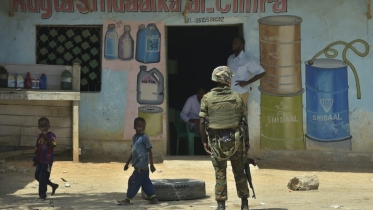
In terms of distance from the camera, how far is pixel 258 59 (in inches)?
496

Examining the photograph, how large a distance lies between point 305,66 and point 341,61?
0.59m

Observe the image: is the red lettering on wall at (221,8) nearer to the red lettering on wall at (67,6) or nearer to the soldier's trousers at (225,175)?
the red lettering on wall at (67,6)

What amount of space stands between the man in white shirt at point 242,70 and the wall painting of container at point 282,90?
30cm

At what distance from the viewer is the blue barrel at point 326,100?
12.7m

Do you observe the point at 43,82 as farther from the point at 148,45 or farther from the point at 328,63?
the point at 328,63

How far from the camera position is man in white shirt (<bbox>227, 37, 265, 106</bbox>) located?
40.3ft

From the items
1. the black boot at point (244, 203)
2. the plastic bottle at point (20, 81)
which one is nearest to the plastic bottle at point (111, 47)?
the plastic bottle at point (20, 81)

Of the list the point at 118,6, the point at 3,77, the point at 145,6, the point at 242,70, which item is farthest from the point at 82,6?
the point at 242,70

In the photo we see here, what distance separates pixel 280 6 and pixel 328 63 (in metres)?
1.20

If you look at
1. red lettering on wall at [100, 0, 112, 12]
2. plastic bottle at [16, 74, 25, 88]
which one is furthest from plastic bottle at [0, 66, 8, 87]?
red lettering on wall at [100, 0, 112, 12]

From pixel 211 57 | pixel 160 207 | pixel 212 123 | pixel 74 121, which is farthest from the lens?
pixel 211 57

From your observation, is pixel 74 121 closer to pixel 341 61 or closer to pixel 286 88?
pixel 286 88

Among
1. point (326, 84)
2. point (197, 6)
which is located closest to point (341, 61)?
point (326, 84)

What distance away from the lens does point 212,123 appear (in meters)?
7.72
